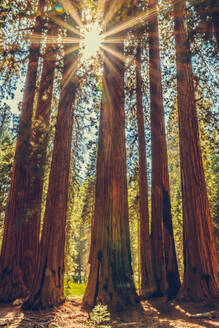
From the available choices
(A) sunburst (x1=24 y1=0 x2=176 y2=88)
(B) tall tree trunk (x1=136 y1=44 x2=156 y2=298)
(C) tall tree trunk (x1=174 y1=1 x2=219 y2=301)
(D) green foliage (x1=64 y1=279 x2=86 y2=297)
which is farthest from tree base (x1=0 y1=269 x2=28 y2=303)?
(A) sunburst (x1=24 y1=0 x2=176 y2=88)

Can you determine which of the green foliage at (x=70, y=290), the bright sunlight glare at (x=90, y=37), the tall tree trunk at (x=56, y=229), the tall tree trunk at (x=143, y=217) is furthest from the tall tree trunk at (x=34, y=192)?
the tall tree trunk at (x=143, y=217)

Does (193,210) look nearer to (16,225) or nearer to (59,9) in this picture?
(16,225)

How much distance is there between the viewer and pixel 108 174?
Answer: 6074 mm

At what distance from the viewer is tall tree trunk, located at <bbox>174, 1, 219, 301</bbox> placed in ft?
18.0

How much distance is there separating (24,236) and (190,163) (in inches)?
206

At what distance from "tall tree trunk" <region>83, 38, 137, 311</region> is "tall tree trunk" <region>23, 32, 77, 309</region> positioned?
0.81 metres

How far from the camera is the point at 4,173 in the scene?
27.8 feet

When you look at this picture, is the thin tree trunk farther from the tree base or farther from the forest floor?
the tree base

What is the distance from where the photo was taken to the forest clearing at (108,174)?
17.6ft

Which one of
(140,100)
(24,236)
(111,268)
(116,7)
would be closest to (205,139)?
(140,100)

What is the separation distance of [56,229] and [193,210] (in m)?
3.43

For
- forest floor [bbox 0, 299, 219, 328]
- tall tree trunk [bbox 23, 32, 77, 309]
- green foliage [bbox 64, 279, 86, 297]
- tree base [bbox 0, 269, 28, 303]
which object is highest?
tall tree trunk [bbox 23, 32, 77, 309]

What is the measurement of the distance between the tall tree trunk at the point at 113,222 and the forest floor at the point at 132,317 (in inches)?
18.6

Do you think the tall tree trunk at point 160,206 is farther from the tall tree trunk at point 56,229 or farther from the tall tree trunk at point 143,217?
the tall tree trunk at point 56,229
